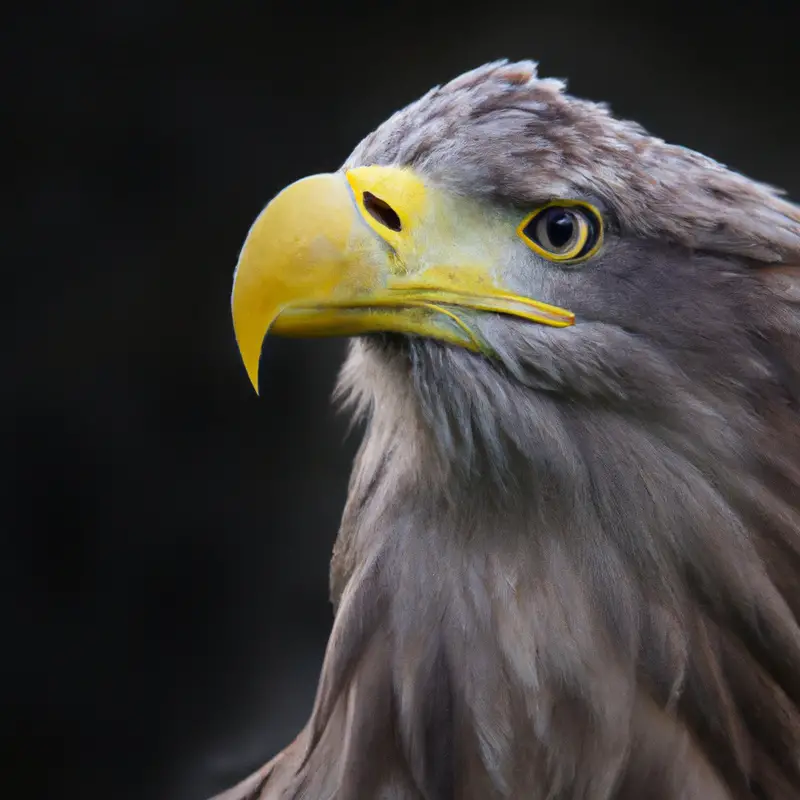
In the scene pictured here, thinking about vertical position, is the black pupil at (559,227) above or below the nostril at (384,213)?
above

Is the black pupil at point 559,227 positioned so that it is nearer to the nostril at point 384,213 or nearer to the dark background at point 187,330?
the nostril at point 384,213

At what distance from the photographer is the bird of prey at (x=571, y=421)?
1056 mm

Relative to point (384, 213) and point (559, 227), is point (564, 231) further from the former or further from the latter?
point (384, 213)

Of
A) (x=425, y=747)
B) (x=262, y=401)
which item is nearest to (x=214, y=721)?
(x=262, y=401)

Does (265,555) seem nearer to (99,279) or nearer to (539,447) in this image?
(99,279)

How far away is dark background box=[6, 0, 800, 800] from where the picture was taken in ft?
6.84

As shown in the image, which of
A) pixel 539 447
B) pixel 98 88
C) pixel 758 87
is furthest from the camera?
pixel 758 87

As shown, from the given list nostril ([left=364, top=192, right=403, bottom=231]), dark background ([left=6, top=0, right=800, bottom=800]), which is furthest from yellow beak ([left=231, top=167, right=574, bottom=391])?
dark background ([left=6, top=0, right=800, bottom=800])

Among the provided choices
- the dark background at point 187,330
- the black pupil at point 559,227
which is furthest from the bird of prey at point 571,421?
the dark background at point 187,330

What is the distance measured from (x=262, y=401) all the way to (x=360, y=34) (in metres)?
0.80

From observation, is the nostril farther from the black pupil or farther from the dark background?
the dark background

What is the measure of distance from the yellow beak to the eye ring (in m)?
0.05

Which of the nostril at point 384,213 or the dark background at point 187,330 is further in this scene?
the dark background at point 187,330

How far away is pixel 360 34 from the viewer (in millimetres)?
2150
